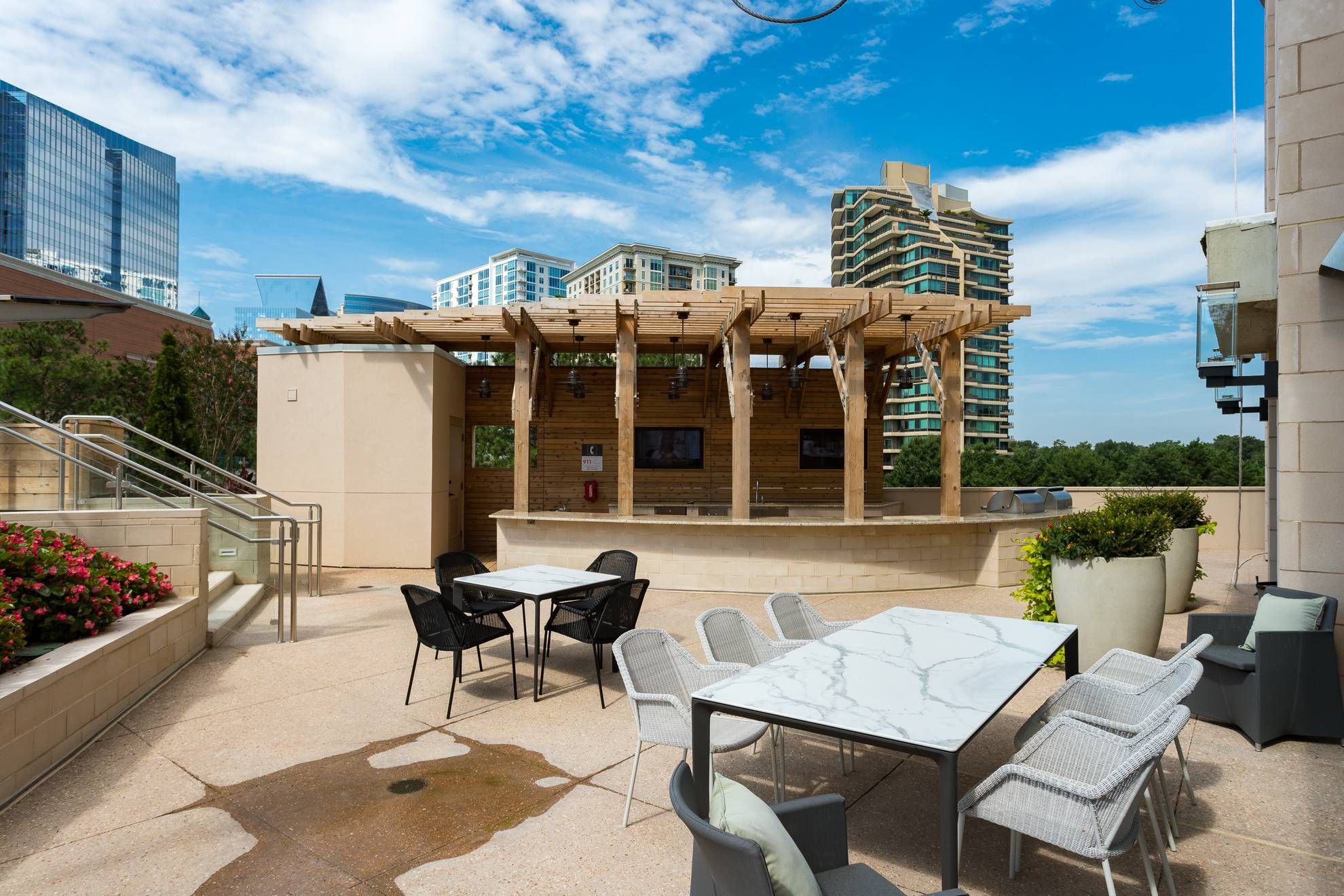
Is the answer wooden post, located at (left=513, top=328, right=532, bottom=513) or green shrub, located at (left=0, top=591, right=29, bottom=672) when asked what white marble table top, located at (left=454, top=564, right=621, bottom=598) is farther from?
wooden post, located at (left=513, top=328, right=532, bottom=513)

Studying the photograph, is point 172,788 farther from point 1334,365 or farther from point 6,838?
point 1334,365

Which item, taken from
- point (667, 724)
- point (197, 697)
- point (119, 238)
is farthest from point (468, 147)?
point (119, 238)

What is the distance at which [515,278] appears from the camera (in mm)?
132875

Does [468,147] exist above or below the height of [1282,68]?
above

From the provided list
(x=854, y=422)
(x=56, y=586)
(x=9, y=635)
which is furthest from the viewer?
(x=854, y=422)

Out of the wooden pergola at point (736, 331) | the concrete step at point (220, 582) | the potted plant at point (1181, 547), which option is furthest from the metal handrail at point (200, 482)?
the potted plant at point (1181, 547)

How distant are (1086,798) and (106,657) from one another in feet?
16.5

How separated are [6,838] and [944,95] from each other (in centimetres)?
2488

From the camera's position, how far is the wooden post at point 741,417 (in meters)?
9.55

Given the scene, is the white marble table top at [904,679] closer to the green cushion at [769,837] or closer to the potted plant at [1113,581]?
the green cushion at [769,837]

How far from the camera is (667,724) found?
3.22 metres

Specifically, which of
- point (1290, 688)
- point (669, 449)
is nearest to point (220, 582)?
point (669, 449)

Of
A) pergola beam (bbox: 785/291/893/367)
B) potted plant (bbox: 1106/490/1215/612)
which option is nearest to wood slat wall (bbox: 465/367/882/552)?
pergola beam (bbox: 785/291/893/367)

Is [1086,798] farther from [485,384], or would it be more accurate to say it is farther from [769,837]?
[485,384]
